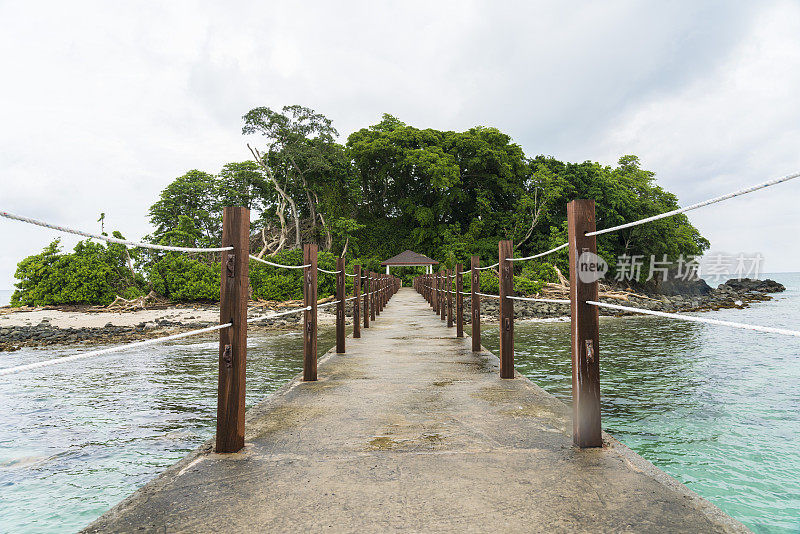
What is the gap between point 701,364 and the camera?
776cm

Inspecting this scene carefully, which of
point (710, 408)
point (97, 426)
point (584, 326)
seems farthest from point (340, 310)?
point (710, 408)

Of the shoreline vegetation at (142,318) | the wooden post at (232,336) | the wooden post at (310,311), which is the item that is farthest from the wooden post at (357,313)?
the shoreline vegetation at (142,318)

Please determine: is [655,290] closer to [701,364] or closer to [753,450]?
[701,364]

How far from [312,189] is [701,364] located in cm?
2693

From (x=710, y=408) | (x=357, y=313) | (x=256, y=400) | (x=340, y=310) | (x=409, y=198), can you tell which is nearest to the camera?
(x=710, y=408)

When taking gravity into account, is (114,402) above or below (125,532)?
below

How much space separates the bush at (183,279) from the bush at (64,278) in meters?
1.39

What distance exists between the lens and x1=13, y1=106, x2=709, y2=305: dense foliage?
2941 centimetres

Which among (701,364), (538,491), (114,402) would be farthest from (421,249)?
(538,491)

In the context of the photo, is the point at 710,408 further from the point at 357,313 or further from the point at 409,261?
the point at 409,261

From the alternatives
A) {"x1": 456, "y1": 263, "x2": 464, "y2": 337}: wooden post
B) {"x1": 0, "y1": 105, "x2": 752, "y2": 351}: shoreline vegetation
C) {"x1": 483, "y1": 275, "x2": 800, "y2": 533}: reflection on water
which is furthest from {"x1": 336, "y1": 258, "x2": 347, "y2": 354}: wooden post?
{"x1": 0, "y1": 105, "x2": 752, "y2": 351}: shoreline vegetation

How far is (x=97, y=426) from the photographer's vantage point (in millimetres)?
4215

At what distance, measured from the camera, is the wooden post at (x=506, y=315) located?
3830 mm

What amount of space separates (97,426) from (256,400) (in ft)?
4.78
